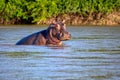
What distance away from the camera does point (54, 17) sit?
5306 cm

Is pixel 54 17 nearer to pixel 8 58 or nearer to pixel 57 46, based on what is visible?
pixel 57 46

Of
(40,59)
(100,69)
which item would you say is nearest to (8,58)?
(40,59)

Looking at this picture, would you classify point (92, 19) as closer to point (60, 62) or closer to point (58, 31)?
point (58, 31)

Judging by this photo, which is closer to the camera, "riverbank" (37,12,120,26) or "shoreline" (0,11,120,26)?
"shoreline" (0,11,120,26)

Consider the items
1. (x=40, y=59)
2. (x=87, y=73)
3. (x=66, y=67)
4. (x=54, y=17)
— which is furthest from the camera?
(x=54, y=17)

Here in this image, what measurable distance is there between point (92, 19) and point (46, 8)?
453 cm

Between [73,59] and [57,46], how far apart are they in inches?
184

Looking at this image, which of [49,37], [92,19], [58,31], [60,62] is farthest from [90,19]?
[60,62]

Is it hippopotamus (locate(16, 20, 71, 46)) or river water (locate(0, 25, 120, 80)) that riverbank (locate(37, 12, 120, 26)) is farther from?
river water (locate(0, 25, 120, 80))

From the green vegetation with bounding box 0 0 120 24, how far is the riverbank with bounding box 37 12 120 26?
1.41ft

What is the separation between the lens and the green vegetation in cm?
5275

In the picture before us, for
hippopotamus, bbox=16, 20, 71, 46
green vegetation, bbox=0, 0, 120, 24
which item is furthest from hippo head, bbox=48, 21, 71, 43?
green vegetation, bbox=0, 0, 120, 24

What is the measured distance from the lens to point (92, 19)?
51.6m

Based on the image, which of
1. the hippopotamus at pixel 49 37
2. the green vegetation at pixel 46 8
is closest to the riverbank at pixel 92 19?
the green vegetation at pixel 46 8
